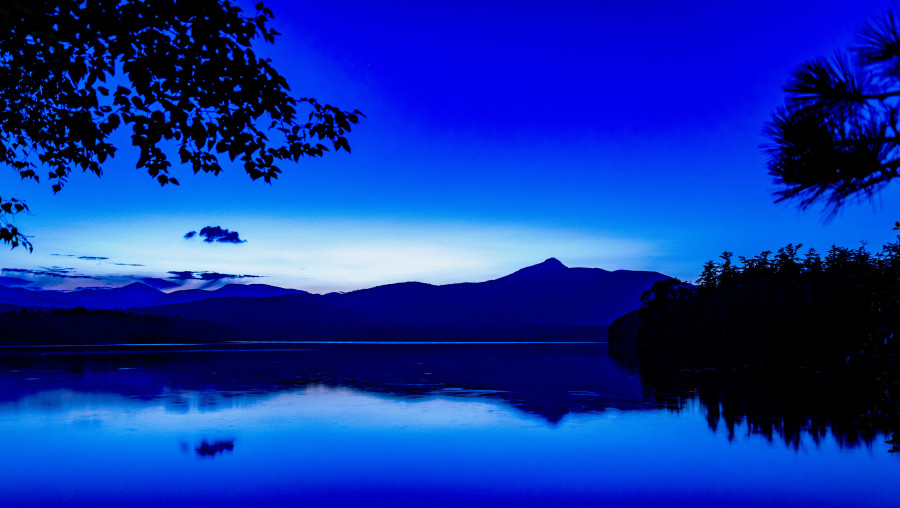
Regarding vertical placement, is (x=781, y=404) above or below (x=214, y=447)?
above

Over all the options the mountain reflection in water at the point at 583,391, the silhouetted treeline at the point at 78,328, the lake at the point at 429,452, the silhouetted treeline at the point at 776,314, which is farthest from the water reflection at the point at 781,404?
the silhouetted treeline at the point at 78,328

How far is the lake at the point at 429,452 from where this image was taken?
488 inches

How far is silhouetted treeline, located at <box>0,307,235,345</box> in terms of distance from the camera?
16238 cm

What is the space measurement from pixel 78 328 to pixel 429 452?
181 meters

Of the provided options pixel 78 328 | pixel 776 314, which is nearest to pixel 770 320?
pixel 776 314

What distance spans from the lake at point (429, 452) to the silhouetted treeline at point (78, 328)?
15691 cm

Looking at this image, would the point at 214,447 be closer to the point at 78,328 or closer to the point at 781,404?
the point at 781,404

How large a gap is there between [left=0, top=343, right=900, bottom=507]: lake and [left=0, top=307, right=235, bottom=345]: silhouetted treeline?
15691 centimetres

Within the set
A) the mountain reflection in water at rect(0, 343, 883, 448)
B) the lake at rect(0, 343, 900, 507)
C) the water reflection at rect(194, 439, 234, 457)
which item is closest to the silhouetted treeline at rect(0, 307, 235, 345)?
the mountain reflection in water at rect(0, 343, 883, 448)

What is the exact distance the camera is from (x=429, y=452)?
16.4 m

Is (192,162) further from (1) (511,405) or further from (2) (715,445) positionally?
(1) (511,405)

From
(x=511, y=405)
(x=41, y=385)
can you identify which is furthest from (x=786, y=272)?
(x=41, y=385)

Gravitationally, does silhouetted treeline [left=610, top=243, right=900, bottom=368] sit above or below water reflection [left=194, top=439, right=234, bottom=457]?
above

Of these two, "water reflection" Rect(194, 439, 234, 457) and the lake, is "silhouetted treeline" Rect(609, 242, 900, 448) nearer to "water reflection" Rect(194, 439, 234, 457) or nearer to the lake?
the lake
